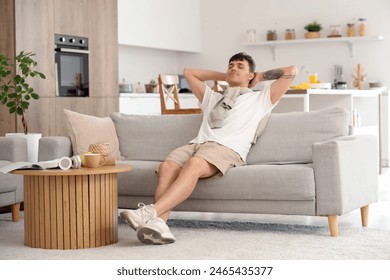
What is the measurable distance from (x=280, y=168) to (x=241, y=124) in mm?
483

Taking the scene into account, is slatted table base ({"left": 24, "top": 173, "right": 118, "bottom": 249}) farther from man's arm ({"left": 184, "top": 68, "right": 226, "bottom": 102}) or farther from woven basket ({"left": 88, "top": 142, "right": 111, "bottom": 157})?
man's arm ({"left": 184, "top": 68, "right": 226, "bottom": 102})

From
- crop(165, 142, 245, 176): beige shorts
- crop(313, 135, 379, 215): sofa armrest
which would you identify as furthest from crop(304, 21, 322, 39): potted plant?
crop(165, 142, 245, 176): beige shorts

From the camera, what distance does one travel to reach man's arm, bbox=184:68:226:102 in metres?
5.16

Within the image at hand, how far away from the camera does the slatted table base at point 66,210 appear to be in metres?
4.06

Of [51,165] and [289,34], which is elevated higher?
[289,34]

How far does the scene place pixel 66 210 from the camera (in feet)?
13.3

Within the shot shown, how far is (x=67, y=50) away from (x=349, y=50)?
3965mm

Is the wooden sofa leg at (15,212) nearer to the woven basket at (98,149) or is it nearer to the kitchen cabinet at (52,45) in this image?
the woven basket at (98,149)

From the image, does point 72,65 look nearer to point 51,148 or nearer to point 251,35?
point 51,148

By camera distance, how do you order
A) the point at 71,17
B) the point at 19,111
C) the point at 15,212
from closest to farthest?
the point at 15,212 → the point at 19,111 → the point at 71,17

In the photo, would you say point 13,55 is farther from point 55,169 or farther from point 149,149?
point 55,169

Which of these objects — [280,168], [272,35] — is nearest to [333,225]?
[280,168]

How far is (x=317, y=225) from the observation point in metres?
4.93
